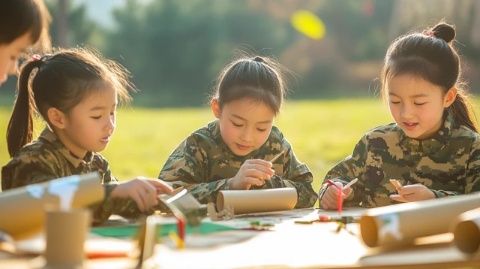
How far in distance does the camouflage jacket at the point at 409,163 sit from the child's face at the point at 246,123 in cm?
38

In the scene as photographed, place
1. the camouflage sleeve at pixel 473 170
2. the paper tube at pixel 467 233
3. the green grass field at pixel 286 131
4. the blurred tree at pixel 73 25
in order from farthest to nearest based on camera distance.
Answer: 1. the blurred tree at pixel 73 25
2. the green grass field at pixel 286 131
3. the camouflage sleeve at pixel 473 170
4. the paper tube at pixel 467 233

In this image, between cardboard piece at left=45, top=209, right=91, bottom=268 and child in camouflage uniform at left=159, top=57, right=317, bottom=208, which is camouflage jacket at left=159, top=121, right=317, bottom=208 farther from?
cardboard piece at left=45, top=209, right=91, bottom=268

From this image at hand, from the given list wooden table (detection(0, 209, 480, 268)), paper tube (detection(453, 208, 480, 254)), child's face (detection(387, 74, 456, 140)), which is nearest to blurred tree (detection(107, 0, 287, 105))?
child's face (detection(387, 74, 456, 140))

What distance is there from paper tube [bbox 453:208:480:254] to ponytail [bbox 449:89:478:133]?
5.06 feet

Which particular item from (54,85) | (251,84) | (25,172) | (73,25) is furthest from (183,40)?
(25,172)

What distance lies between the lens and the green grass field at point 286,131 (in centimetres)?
1297

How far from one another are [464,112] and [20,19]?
2.09 meters

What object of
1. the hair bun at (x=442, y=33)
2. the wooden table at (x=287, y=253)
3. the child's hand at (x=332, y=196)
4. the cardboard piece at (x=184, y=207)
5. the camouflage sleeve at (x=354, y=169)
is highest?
the hair bun at (x=442, y=33)

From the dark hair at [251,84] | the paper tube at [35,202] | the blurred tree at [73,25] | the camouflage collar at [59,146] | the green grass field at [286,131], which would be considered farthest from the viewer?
the blurred tree at [73,25]

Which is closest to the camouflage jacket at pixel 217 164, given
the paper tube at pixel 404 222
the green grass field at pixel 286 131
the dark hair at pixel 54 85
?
the dark hair at pixel 54 85

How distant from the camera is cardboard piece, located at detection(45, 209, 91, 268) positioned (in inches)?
106

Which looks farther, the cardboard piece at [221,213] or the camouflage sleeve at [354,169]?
the camouflage sleeve at [354,169]

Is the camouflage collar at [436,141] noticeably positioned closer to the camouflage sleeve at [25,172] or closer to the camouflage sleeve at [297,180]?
Result: the camouflage sleeve at [297,180]

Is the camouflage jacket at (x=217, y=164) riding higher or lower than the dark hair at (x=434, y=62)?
lower
